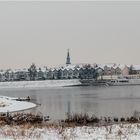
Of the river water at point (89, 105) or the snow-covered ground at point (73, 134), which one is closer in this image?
the snow-covered ground at point (73, 134)

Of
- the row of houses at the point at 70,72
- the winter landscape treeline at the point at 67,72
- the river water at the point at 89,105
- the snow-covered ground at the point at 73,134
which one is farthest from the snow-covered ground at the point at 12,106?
the row of houses at the point at 70,72

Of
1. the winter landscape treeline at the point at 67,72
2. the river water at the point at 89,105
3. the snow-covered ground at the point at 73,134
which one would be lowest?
the river water at the point at 89,105

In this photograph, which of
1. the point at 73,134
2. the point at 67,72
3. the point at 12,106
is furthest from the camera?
Answer: the point at 67,72

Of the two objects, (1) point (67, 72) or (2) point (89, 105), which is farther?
(1) point (67, 72)

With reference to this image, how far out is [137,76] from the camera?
6378 inches

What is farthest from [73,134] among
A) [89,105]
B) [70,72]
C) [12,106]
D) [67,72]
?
[67,72]

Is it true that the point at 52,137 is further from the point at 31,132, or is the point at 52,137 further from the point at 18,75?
the point at 18,75

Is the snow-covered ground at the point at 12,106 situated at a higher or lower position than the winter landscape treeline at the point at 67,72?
lower

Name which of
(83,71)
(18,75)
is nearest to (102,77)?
(83,71)

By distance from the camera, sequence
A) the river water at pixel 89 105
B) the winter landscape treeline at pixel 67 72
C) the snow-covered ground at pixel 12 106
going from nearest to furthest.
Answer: the river water at pixel 89 105, the snow-covered ground at pixel 12 106, the winter landscape treeline at pixel 67 72

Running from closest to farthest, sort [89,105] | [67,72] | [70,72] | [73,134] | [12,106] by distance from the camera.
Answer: [73,134]
[12,106]
[89,105]
[70,72]
[67,72]

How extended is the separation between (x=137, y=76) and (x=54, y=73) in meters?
36.5

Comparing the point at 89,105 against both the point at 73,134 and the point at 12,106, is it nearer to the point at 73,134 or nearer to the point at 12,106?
the point at 12,106

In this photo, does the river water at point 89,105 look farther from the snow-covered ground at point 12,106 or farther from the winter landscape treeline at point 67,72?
the winter landscape treeline at point 67,72
